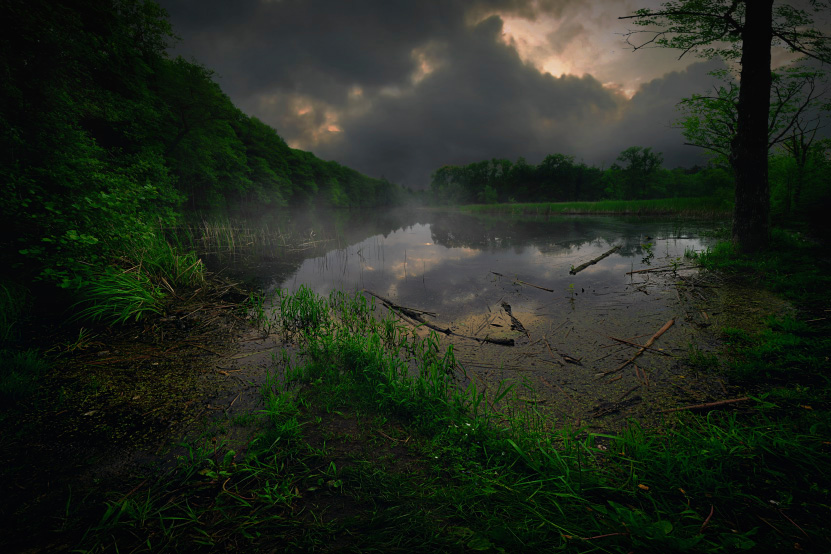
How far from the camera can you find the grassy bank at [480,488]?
144cm

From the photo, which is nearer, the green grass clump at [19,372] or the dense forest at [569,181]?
the green grass clump at [19,372]

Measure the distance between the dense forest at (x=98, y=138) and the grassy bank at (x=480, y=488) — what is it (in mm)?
4097

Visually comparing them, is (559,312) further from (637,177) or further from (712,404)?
(637,177)

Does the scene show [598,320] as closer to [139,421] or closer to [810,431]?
[810,431]

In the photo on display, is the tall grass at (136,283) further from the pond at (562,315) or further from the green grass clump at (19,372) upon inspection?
the pond at (562,315)

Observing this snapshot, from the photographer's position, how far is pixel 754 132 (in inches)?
256

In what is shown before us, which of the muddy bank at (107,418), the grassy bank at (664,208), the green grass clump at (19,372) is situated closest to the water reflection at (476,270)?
the muddy bank at (107,418)

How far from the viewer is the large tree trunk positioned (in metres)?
6.28

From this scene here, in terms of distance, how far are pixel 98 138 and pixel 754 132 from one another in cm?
2814

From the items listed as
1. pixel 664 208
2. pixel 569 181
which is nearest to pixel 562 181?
pixel 569 181

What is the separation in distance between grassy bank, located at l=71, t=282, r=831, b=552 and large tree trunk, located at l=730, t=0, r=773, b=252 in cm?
758

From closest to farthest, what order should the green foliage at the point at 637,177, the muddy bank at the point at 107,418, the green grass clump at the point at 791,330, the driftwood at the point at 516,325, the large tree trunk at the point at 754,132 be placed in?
the muddy bank at the point at 107,418
the green grass clump at the point at 791,330
the driftwood at the point at 516,325
the large tree trunk at the point at 754,132
the green foliage at the point at 637,177

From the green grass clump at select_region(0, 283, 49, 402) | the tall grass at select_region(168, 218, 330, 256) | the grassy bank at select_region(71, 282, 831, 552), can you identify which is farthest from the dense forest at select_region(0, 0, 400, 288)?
the grassy bank at select_region(71, 282, 831, 552)

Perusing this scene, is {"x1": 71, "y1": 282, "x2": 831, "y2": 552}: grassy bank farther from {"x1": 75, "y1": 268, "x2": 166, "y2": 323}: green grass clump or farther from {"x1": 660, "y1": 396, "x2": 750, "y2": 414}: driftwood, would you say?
{"x1": 75, "y1": 268, "x2": 166, "y2": 323}: green grass clump
